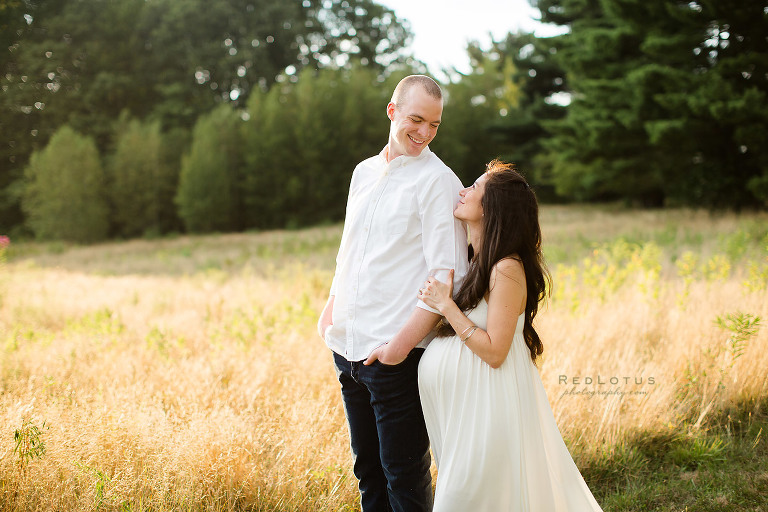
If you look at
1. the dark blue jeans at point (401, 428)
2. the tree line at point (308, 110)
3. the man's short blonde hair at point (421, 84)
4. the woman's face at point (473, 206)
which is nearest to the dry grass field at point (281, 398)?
the dark blue jeans at point (401, 428)

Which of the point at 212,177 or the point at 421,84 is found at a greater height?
the point at 212,177

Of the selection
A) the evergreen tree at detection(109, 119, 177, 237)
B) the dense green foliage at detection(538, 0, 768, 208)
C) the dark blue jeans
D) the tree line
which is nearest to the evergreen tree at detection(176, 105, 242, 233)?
the tree line

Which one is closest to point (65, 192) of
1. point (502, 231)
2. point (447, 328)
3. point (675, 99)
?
point (675, 99)

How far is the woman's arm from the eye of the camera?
1.99 meters

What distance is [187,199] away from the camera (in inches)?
897

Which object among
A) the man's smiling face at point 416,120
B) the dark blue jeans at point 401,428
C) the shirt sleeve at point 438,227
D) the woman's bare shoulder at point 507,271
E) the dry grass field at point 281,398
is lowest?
the dry grass field at point 281,398

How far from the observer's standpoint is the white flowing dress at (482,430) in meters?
2.02

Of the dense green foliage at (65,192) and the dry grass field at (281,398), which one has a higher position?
the dense green foliage at (65,192)

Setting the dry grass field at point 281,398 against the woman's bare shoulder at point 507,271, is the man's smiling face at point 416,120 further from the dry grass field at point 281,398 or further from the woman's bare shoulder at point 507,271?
the dry grass field at point 281,398

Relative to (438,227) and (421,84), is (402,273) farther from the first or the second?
(421,84)

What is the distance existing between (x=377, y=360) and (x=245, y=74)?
32139 mm

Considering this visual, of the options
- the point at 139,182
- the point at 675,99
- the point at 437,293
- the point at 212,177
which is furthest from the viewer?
the point at 139,182

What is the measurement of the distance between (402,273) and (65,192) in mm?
22784

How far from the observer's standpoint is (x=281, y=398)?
3584mm
